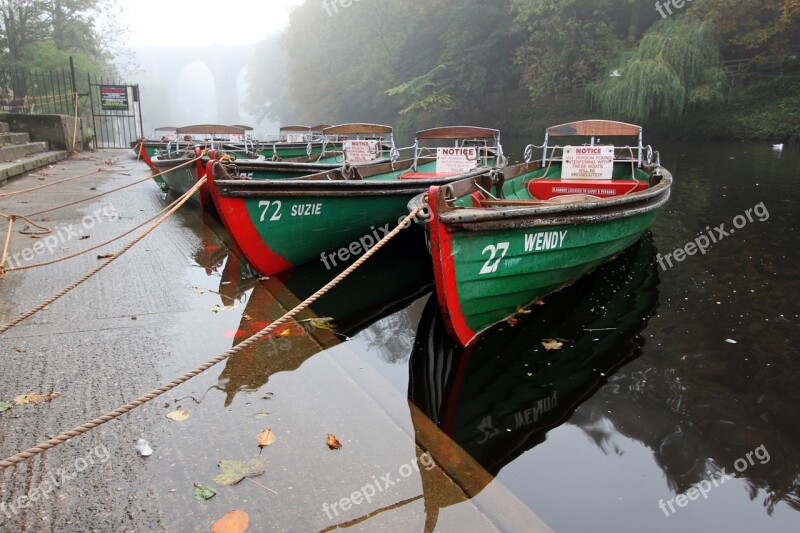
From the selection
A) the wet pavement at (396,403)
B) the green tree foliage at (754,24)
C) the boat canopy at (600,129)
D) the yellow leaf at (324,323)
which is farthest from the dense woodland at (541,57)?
the yellow leaf at (324,323)

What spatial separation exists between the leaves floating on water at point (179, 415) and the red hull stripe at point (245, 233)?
2596mm

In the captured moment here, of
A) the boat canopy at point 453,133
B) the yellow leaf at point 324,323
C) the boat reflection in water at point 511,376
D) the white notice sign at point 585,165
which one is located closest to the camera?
the boat reflection in water at point 511,376

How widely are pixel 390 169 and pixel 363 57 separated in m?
43.6

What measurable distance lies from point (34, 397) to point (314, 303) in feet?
8.92

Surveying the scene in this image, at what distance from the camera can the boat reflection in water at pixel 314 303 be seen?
138 inches

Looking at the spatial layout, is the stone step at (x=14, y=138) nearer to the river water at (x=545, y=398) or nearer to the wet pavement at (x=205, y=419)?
the river water at (x=545, y=398)

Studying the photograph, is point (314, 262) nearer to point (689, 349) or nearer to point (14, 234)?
point (14, 234)

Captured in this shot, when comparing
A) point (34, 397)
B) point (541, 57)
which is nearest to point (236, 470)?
point (34, 397)

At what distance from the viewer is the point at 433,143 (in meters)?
37.8

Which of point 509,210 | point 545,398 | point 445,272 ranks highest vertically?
point 509,210

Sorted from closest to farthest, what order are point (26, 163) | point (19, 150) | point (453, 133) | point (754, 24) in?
point (453, 133) < point (26, 163) < point (19, 150) < point (754, 24)

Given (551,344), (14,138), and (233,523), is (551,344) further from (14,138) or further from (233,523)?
(14,138)

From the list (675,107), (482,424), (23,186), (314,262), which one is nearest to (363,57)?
(675,107)

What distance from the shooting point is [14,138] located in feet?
43.1
